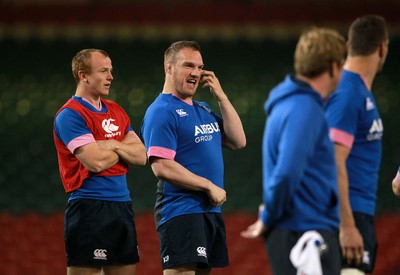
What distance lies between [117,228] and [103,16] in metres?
9.84

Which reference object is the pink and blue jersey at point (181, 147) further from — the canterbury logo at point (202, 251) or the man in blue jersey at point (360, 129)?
the man in blue jersey at point (360, 129)

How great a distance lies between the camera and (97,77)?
A: 457 centimetres

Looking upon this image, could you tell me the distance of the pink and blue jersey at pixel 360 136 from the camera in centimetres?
345

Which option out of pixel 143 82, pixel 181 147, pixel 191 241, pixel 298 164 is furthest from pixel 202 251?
pixel 143 82

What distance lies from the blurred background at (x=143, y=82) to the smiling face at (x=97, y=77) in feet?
12.8

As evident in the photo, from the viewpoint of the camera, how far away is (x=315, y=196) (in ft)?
10.1

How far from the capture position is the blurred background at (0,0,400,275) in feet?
27.8

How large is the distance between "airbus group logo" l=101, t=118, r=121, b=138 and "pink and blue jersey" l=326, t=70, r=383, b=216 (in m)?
1.54

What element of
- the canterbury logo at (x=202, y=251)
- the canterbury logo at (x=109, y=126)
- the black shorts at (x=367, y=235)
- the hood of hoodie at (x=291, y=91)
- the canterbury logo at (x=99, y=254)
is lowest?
the canterbury logo at (x=99, y=254)

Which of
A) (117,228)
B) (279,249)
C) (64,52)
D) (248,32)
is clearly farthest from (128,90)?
(279,249)

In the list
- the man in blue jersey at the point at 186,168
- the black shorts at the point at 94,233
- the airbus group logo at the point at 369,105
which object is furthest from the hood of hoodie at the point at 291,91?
the black shorts at the point at 94,233

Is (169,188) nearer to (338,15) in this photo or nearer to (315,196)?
(315,196)

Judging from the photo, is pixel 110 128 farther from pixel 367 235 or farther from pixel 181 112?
pixel 367 235

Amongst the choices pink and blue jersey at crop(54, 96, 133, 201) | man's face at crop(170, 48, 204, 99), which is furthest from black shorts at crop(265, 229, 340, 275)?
pink and blue jersey at crop(54, 96, 133, 201)
